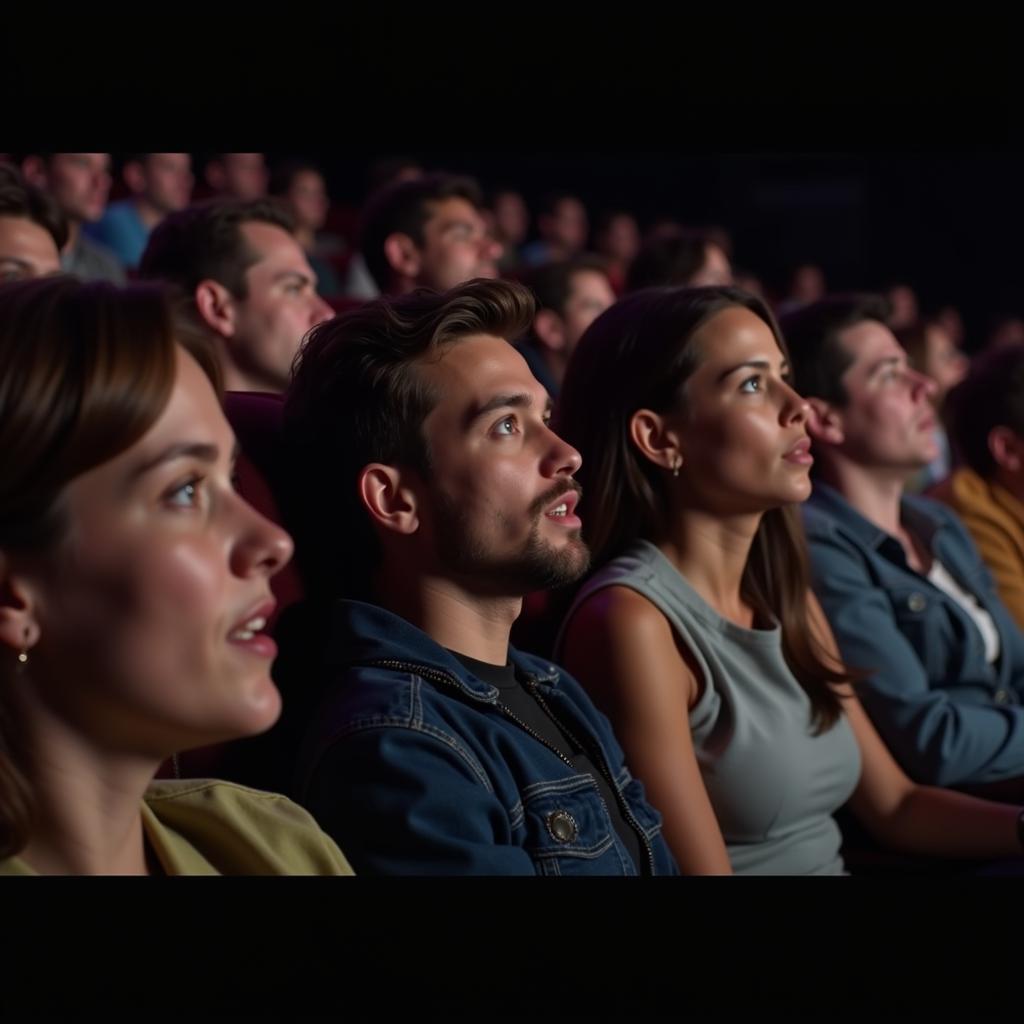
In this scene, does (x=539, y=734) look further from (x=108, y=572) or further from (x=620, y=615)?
(x=108, y=572)

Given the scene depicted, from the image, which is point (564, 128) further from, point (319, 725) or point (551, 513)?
point (319, 725)

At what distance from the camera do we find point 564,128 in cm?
135

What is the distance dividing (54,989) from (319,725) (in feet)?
0.80

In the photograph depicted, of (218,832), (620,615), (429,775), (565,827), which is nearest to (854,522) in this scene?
(620,615)

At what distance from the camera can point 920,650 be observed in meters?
1.80

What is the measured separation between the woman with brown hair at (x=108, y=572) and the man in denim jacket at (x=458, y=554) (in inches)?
8.8

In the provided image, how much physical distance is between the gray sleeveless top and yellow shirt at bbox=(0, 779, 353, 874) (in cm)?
52

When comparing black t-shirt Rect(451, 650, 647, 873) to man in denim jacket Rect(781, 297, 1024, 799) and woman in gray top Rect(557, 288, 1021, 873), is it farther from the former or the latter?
man in denim jacket Rect(781, 297, 1024, 799)

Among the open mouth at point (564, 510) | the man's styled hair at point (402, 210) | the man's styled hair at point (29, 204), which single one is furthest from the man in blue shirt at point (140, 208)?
the open mouth at point (564, 510)

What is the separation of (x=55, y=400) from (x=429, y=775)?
379 millimetres

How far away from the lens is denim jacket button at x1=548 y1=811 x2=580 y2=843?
107 centimetres

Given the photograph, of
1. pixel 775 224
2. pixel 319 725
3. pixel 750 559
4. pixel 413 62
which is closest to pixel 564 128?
pixel 413 62

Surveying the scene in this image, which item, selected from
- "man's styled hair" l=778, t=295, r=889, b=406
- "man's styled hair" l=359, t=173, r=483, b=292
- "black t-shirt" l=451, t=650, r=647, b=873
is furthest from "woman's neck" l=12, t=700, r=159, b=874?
"man's styled hair" l=359, t=173, r=483, b=292

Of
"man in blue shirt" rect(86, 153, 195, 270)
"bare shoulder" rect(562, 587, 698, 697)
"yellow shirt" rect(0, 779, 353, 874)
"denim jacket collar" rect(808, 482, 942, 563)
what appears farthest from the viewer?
"man in blue shirt" rect(86, 153, 195, 270)
